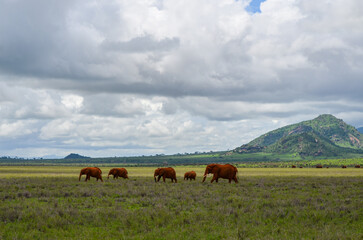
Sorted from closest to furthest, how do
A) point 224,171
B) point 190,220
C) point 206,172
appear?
point 190,220, point 224,171, point 206,172

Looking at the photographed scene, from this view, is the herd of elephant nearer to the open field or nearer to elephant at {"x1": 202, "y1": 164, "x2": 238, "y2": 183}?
elephant at {"x1": 202, "y1": 164, "x2": 238, "y2": 183}

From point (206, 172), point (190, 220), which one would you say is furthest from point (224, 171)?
point (190, 220)

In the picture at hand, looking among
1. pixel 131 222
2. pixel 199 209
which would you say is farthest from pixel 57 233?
pixel 199 209

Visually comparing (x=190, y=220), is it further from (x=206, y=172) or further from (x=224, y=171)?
(x=206, y=172)

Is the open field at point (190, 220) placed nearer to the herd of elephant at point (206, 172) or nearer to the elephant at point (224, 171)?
the elephant at point (224, 171)

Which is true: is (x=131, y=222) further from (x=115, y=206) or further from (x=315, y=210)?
(x=315, y=210)

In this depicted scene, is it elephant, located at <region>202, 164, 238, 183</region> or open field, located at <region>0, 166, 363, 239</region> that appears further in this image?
elephant, located at <region>202, 164, 238, 183</region>

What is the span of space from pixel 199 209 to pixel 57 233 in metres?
7.12

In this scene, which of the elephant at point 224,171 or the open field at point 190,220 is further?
the elephant at point 224,171

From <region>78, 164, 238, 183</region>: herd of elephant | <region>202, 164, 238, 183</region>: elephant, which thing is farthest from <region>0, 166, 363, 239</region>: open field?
<region>78, 164, 238, 183</region>: herd of elephant

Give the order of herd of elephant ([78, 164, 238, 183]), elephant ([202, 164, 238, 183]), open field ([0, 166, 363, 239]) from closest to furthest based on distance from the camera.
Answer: open field ([0, 166, 363, 239]) → elephant ([202, 164, 238, 183]) → herd of elephant ([78, 164, 238, 183])

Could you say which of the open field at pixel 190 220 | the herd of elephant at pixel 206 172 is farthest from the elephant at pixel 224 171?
the open field at pixel 190 220

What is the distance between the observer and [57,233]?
12625mm

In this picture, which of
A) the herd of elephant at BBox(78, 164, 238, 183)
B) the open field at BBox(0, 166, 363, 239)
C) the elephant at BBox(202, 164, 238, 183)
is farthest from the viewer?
the herd of elephant at BBox(78, 164, 238, 183)
